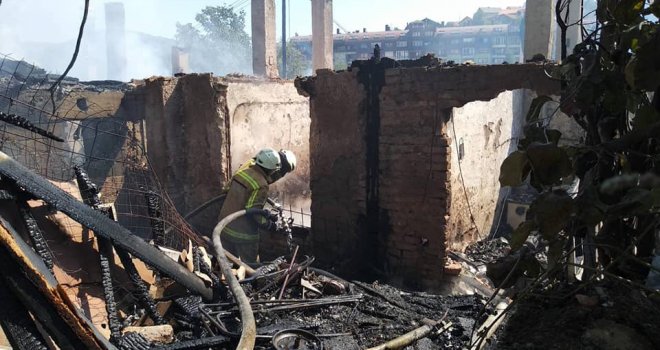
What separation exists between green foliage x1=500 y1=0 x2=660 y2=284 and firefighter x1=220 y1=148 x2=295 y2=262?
5.28m

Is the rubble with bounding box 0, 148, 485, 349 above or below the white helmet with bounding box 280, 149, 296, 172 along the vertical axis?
below

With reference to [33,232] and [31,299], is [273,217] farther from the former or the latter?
[31,299]

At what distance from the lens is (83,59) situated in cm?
3816

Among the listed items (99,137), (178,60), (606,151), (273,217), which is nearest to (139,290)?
(273,217)

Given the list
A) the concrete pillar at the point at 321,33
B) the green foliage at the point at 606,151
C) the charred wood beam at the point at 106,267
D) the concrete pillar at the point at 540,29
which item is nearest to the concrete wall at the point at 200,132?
the charred wood beam at the point at 106,267

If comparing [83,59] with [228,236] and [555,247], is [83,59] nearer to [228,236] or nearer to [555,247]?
[228,236]

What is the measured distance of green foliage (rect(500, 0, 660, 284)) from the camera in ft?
3.90

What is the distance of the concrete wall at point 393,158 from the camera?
5617mm

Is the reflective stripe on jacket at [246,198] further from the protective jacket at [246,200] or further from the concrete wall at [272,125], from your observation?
the concrete wall at [272,125]

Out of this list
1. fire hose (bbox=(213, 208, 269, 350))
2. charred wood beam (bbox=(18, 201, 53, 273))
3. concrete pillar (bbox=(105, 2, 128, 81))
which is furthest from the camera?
concrete pillar (bbox=(105, 2, 128, 81))

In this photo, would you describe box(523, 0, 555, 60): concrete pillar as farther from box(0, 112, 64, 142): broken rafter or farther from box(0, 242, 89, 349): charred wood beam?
box(0, 242, 89, 349): charred wood beam

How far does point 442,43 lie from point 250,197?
104 ft

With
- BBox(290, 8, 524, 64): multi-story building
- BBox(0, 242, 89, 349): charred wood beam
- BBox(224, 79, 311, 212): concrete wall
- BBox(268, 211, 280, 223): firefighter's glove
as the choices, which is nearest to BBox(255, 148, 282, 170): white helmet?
BBox(268, 211, 280, 223): firefighter's glove

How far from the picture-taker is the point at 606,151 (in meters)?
1.32
